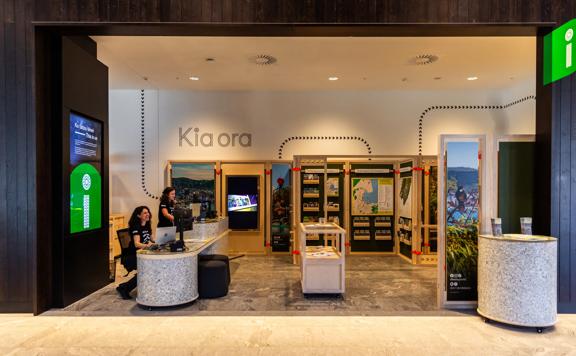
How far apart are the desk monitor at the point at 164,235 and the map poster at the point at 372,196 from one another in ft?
14.8

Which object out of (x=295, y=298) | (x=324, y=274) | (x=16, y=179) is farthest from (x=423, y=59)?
(x=16, y=179)

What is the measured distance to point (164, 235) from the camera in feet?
14.5

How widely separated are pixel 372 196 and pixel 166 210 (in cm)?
454

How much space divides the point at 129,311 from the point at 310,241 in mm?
4250

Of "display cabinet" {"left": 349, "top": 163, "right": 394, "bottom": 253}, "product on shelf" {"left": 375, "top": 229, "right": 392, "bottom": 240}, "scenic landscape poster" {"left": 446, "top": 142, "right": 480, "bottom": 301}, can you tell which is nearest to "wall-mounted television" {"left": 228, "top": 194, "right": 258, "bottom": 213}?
"display cabinet" {"left": 349, "top": 163, "right": 394, "bottom": 253}

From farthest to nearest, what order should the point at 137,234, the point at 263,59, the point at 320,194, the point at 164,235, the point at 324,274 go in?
the point at 320,194
the point at 263,59
the point at 137,234
the point at 324,274
the point at 164,235

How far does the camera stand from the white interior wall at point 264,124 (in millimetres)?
7711

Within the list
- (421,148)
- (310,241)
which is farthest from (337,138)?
(310,241)

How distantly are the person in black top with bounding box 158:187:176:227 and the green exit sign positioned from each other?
223 inches

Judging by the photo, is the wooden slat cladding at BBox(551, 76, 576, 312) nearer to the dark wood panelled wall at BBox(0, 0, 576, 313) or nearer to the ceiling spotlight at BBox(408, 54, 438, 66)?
the dark wood panelled wall at BBox(0, 0, 576, 313)

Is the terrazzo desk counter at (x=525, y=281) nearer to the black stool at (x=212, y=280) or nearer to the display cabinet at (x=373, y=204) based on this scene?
the black stool at (x=212, y=280)

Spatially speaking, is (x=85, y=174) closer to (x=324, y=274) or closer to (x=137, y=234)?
(x=137, y=234)

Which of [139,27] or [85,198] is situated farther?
[85,198]

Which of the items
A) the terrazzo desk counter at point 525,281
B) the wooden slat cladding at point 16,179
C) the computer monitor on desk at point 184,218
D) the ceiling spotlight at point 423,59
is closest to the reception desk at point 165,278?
the computer monitor on desk at point 184,218
